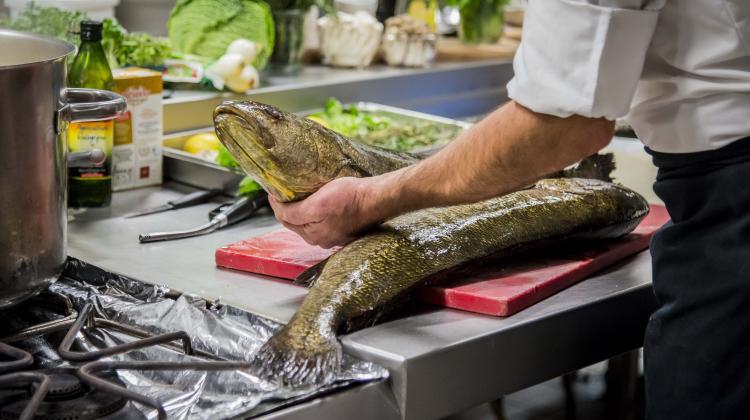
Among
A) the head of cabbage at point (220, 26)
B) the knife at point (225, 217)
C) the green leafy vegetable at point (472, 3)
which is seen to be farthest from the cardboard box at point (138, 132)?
the green leafy vegetable at point (472, 3)

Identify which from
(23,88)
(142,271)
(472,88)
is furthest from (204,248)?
(472,88)

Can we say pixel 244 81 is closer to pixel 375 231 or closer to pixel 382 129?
pixel 382 129

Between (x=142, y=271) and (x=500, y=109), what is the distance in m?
0.79

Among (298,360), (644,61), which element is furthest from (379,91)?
(298,360)

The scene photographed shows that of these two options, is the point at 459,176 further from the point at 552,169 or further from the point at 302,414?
the point at 302,414

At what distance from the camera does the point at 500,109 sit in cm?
165

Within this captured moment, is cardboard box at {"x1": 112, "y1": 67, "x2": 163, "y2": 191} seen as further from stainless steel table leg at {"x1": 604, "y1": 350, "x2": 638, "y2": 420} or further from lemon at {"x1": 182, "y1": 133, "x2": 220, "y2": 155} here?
stainless steel table leg at {"x1": 604, "y1": 350, "x2": 638, "y2": 420}

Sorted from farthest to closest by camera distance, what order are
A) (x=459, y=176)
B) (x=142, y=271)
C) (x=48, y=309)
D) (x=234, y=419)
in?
1. (x=142, y=271)
2. (x=48, y=309)
3. (x=459, y=176)
4. (x=234, y=419)

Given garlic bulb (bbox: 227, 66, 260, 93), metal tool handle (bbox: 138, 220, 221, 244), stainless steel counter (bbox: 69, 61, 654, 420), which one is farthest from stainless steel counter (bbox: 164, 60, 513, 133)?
metal tool handle (bbox: 138, 220, 221, 244)

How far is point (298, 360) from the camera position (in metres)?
1.55

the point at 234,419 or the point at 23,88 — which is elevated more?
the point at 23,88

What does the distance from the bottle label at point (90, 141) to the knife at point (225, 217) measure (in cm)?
31

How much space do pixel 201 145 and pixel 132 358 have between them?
144cm

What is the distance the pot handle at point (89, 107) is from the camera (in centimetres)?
172
